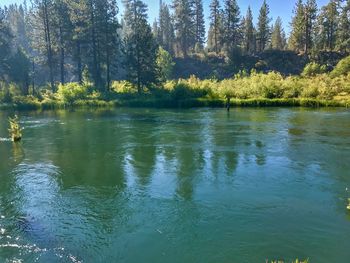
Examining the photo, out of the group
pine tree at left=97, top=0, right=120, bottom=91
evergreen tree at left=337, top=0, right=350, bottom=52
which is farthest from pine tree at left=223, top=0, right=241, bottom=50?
pine tree at left=97, top=0, right=120, bottom=91

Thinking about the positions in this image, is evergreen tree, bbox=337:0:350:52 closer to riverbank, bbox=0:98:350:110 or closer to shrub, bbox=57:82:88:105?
riverbank, bbox=0:98:350:110

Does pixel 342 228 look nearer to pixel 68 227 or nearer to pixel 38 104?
pixel 68 227

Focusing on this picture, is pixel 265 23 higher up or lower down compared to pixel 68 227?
higher up

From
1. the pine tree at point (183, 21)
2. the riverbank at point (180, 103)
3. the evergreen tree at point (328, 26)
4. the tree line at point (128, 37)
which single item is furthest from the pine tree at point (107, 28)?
the evergreen tree at point (328, 26)

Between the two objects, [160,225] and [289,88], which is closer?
[160,225]

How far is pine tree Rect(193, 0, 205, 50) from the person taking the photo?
110 m

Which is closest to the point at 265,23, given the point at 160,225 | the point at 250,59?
the point at 250,59

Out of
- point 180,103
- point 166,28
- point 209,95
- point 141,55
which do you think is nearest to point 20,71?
point 141,55

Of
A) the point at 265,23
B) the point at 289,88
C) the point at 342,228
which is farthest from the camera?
the point at 265,23

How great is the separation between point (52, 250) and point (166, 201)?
5081 millimetres

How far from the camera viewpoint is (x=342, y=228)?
38.6ft

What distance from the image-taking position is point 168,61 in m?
85.7

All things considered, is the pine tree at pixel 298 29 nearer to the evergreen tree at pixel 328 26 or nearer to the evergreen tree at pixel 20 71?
the evergreen tree at pixel 328 26

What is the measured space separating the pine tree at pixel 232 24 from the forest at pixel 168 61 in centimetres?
26
